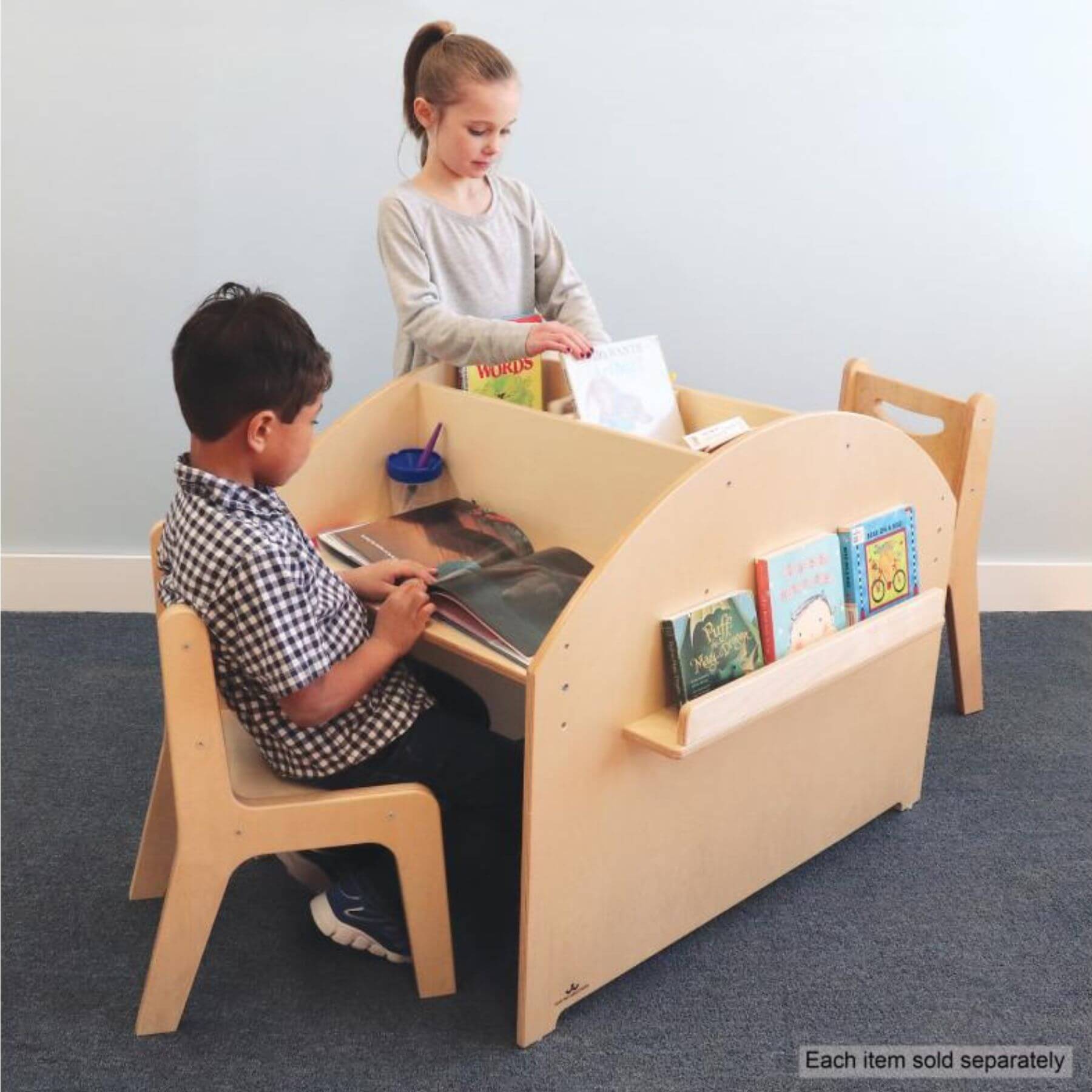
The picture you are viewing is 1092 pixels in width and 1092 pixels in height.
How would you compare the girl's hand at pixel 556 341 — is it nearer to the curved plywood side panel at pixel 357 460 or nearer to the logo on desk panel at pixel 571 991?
the curved plywood side panel at pixel 357 460

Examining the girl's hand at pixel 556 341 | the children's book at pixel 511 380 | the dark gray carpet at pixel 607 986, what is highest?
the girl's hand at pixel 556 341

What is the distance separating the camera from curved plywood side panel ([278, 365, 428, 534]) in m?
1.86

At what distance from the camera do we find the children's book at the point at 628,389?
68.9 inches

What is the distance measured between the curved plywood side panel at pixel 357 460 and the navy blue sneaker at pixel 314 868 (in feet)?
1.50

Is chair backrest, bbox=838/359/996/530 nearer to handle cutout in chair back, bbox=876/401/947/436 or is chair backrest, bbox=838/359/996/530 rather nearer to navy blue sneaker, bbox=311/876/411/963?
handle cutout in chair back, bbox=876/401/947/436

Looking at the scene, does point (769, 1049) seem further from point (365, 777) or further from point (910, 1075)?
point (365, 777)

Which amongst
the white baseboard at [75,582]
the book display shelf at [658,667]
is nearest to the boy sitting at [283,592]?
the book display shelf at [658,667]

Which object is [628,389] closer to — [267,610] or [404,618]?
[404,618]

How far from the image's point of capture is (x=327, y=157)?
2523mm

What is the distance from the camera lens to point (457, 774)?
1620mm

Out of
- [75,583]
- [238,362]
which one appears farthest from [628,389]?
[75,583]

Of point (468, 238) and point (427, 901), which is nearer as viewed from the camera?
point (427, 901)

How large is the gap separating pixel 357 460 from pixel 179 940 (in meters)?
0.73

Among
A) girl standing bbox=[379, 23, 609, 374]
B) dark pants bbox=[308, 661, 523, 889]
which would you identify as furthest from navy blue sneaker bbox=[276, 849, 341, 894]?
girl standing bbox=[379, 23, 609, 374]
